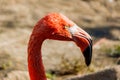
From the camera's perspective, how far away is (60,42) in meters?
7.75

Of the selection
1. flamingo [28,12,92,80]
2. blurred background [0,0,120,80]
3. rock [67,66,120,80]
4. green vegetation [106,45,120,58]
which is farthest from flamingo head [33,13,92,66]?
green vegetation [106,45,120,58]

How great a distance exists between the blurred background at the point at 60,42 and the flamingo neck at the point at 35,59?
158cm

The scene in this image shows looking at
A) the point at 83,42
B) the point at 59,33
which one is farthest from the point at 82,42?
the point at 59,33

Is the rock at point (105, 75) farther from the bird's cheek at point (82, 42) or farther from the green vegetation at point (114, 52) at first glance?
the green vegetation at point (114, 52)

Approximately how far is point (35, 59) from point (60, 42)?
15.0ft

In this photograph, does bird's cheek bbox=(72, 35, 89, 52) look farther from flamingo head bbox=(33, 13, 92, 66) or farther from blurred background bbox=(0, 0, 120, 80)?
blurred background bbox=(0, 0, 120, 80)

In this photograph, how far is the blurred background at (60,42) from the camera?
20.3 feet

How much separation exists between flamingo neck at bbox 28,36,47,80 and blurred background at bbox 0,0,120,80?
5.18ft

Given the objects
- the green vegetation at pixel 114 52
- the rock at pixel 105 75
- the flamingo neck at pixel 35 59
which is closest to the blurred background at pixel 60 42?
the green vegetation at pixel 114 52

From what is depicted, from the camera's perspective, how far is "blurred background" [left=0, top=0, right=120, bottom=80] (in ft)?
20.3

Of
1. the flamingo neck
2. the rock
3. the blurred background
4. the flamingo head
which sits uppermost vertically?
the flamingo head

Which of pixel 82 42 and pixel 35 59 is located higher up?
pixel 82 42

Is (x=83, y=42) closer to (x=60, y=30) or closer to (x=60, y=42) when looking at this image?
(x=60, y=30)

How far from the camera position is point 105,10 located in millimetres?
9391
